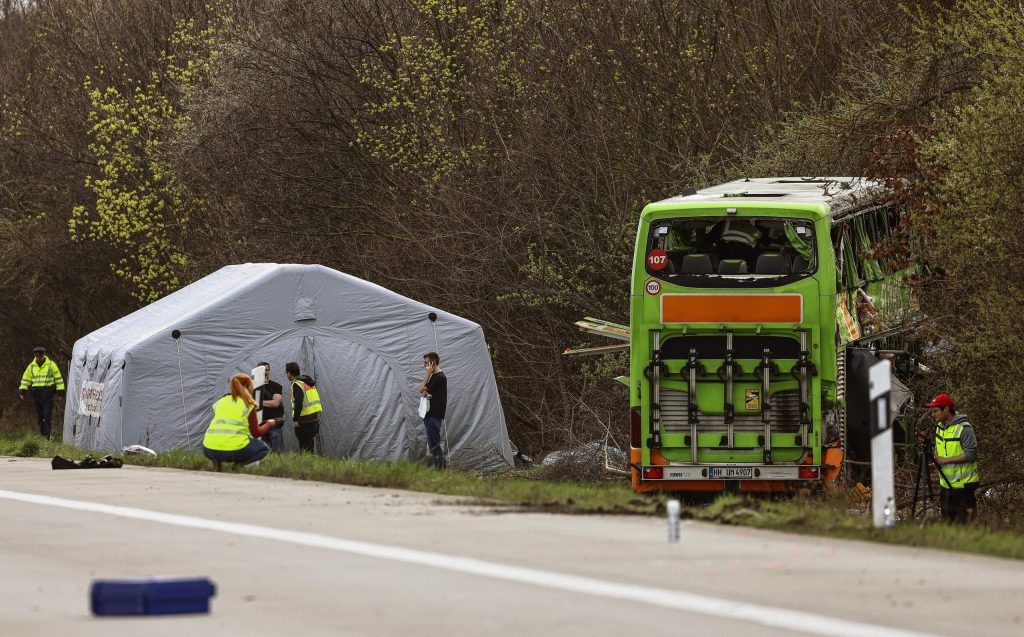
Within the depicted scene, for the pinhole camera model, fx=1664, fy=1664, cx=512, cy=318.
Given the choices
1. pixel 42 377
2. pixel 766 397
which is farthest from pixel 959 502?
pixel 42 377

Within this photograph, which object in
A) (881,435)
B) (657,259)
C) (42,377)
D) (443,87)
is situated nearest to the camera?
(881,435)

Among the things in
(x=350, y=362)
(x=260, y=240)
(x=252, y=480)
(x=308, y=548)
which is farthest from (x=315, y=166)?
(x=308, y=548)

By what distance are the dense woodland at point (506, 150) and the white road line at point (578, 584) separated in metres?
11.0

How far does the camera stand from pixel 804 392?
1930cm

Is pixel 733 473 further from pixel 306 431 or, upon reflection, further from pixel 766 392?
pixel 306 431

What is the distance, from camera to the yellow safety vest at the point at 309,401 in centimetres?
2452

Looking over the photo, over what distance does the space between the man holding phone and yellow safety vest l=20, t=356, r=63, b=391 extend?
432 inches

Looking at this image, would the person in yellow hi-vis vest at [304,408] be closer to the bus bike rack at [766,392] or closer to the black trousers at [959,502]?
the bus bike rack at [766,392]

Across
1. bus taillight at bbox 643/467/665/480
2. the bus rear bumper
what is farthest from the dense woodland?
bus taillight at bbox 643/467/665/480

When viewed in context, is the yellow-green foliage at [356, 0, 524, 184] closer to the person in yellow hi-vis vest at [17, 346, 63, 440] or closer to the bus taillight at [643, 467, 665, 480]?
the person in yellow hi-vis vest at [17, 346, 63, 440]

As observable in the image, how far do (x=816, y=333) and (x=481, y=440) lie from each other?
8.77m

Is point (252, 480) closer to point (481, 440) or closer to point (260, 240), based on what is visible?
point (481, 440)

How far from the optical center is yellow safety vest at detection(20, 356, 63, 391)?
3234 centimetres

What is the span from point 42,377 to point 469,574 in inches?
963
